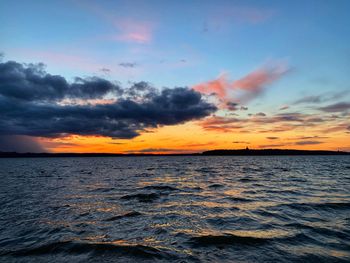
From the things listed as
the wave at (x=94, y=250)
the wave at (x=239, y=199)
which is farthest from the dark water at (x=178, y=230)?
the wave at (x=239, y=199)

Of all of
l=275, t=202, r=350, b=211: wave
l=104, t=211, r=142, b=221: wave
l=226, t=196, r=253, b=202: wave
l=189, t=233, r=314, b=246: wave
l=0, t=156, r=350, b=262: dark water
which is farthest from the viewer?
l=226, t=196, r=253, b=202: wave

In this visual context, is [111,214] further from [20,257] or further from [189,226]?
[20,257]

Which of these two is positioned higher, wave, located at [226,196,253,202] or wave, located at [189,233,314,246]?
wave, located at [226,196,253,202]

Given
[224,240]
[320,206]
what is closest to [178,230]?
[224,240]

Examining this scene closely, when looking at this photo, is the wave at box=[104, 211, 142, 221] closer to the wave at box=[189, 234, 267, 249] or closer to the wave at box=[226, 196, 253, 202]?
the wave at box=[189, 234, 267, 249]

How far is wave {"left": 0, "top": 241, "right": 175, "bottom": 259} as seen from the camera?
371 inches

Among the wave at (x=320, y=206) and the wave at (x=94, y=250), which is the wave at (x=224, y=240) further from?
the wave at (x=320, y=206)

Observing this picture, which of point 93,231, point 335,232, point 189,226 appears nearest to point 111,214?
point 93,231

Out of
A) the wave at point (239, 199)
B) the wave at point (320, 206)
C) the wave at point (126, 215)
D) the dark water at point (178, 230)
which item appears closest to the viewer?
the dark water at point (178, 230)

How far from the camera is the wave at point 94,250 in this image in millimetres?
9422

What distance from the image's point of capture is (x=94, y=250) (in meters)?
9.79

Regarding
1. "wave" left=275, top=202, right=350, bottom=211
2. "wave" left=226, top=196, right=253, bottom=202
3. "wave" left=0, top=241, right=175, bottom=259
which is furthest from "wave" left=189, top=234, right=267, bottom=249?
"wave" left=226, top=196, right=253, bottom=202

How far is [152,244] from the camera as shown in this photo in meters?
10.4

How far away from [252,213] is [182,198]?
733cm
